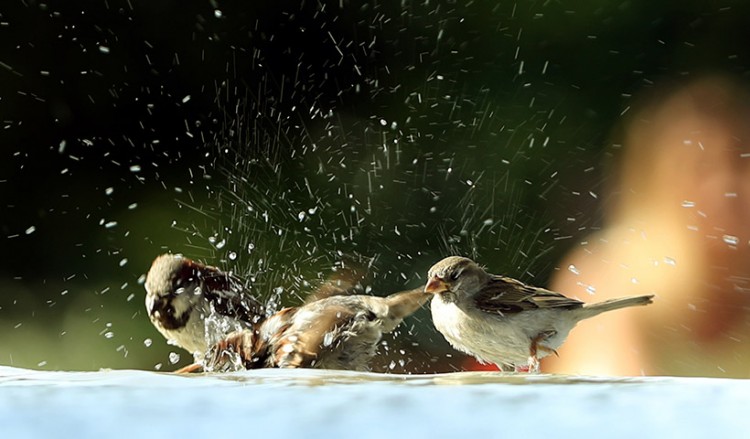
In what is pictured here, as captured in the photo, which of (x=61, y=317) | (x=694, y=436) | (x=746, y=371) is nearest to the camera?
(x=694, y=436)

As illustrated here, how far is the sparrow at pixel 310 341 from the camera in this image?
1639mm

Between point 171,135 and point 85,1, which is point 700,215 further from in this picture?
point 85,1

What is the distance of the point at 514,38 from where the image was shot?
3.23 metres

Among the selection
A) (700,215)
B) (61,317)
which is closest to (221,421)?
(700,215)

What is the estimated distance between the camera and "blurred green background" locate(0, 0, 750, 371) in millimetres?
3186

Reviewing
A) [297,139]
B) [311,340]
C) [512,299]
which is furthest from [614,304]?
[297,139]

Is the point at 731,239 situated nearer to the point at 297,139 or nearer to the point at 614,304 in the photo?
the point at 614,304

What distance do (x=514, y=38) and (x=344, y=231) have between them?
804mm

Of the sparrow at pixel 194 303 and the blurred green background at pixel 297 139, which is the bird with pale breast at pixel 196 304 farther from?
the blurred green background at pixel 297 139

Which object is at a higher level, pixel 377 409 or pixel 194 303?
pixel 377 409

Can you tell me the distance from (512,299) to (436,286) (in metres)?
0.18

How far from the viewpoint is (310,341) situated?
165 cm

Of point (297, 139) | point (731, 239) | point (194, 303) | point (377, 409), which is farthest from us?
point (297, 139)

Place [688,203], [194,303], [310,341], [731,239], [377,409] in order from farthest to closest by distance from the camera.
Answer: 1. [688,203]
2. [731,239]
3. [194,303]
4. [310,341]
5. [377,409]
